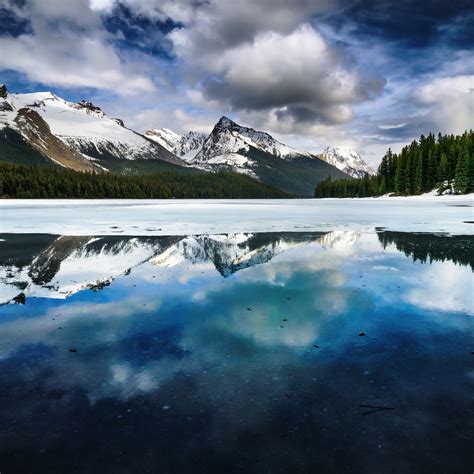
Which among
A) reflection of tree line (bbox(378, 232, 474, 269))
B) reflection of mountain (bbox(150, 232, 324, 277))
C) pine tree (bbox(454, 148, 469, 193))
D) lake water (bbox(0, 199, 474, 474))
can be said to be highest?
pine tree (bbox(454, 148, 469, 193))

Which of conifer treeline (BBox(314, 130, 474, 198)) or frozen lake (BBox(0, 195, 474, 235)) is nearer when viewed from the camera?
frozen lake (BBox(0, 195, 474, 235))

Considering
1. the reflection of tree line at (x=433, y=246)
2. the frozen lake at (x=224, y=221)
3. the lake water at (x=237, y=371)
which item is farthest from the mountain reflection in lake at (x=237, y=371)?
the frozen lake at (x=224, y=221)

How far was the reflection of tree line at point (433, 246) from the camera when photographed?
17.1 metres

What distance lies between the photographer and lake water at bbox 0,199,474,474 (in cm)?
457

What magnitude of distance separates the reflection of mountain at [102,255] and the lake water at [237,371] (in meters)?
0.21

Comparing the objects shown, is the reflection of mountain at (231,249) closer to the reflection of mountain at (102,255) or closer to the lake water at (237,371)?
the reflection of mountain at (102,255)

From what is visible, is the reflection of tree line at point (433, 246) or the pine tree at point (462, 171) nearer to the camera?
the reflection of tree line at point (433, 246)

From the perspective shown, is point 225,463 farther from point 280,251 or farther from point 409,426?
point 280,251

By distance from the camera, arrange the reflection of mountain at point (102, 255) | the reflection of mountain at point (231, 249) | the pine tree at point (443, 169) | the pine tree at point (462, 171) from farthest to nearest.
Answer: the pine tree at point (443, 169) → the pine tree at point (462, 171) → the reflection of mountain at point (231, 249) → the reflection of mountain at point (102, 255)

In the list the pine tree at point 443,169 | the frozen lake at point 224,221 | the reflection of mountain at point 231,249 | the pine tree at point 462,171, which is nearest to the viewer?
the reflection of mountain at point 231,249

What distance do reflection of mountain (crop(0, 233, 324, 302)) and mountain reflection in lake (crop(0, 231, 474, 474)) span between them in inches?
7.9

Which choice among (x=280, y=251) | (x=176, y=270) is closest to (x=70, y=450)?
(x=176, y=270)

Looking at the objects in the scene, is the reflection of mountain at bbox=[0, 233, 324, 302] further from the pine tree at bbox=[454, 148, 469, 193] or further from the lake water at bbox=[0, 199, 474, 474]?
the pine tree at bbox=[454, 148, 469, 193]

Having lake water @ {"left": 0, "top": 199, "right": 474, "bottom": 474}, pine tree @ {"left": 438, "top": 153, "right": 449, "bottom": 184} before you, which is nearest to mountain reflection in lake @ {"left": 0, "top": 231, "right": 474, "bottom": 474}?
lake water @ {"left": 0, "top": 199, "right": 474, "bottom": 474}
